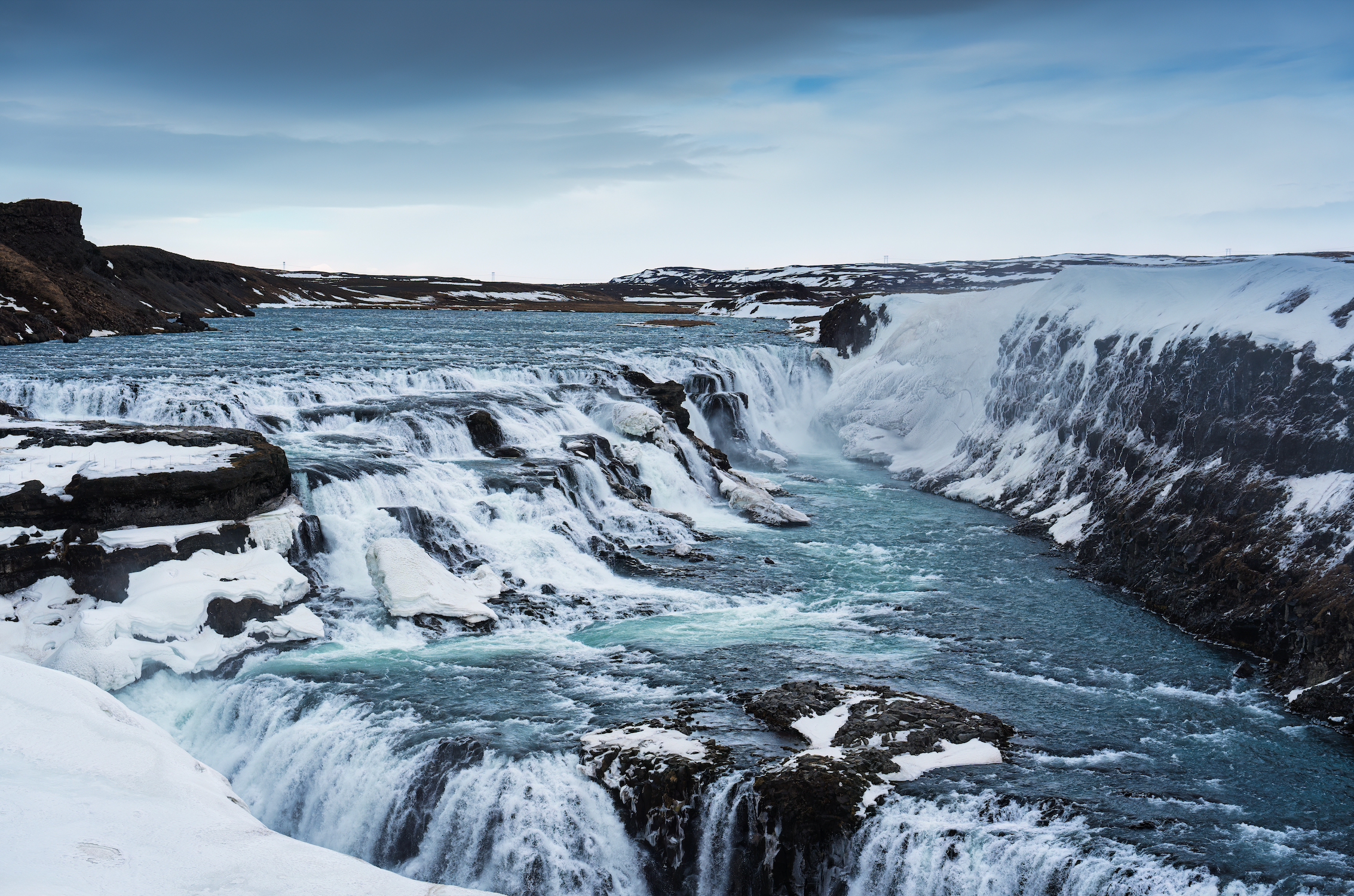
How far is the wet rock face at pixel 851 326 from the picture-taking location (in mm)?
45844

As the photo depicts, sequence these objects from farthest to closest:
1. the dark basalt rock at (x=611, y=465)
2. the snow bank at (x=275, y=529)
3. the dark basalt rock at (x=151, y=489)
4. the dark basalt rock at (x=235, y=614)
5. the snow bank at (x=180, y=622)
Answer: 1. the dark basalt rock at (x=611, y=465)
2. the snow bank at (x=275, y=529)
3. the dark basalt rock at (x=151, y=489)
4. the dark basalt rock at (x=235, y=614)
5. the snow bank at (x=180, y=622)

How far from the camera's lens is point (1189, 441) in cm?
2025

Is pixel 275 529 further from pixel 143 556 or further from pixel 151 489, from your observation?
pixel 143 556

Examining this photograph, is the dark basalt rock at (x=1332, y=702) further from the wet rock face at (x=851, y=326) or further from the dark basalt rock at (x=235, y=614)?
the wet rock face at (x=851, y=326)

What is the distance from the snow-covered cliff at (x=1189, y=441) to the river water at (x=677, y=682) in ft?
3.61

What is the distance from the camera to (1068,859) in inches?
345

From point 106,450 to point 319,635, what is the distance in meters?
5.76

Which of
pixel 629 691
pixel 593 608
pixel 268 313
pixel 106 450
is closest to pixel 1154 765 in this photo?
pixel 629 691

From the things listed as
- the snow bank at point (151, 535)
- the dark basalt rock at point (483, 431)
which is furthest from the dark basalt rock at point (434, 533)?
the dark basalt rock at point (483, 431)

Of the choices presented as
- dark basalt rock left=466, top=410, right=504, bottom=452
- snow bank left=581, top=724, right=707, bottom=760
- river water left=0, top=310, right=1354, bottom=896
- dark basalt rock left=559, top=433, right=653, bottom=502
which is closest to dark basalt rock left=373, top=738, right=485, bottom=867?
river water left=0, top=310, right=1354, bottom=896

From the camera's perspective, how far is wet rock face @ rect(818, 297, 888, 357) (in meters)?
45.8

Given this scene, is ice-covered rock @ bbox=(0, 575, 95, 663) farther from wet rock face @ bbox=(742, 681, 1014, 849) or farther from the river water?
wet rock face @ bbox=(742, 681, 1014, 849)

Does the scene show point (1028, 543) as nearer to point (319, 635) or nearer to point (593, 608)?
point (593, 608)

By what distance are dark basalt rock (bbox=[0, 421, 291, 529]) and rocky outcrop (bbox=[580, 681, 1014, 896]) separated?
29.0 ft
